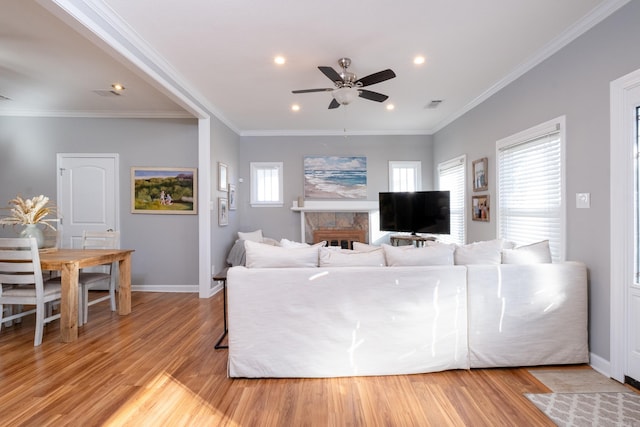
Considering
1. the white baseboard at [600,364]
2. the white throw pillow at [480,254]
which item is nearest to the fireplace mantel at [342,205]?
the white throw pillow at [480,254]

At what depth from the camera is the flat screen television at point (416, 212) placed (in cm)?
512

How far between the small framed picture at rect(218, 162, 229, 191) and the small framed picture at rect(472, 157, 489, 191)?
385 cm

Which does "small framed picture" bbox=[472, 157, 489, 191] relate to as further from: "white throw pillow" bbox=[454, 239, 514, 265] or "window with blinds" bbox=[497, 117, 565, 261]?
"white throw pillow" bbox=[454, 239, 514, 265]

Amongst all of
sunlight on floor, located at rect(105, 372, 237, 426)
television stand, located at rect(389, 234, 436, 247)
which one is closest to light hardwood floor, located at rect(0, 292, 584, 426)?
sunlight on floor, located at rect(105, 372, 237, 426)

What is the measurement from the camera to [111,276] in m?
3.99

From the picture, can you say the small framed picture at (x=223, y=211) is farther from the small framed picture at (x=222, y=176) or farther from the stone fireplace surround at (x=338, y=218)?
the stone fireplace surround at (x=338, y=218)

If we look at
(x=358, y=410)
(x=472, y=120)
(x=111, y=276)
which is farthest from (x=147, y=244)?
(x=472, y=120)

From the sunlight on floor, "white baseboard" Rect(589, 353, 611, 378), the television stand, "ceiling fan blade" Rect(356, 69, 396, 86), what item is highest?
"ceiling fan blade" Rect(356, 69, 396, 86)

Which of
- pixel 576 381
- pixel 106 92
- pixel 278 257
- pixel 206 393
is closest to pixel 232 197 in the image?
pixel 106 92

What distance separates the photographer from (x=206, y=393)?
2180 mm

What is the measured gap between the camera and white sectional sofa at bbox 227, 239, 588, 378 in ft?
7.69

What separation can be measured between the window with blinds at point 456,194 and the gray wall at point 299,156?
2.29 feet

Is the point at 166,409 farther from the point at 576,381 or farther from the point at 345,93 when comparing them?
the point at 345,93

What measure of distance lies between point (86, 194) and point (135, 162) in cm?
90
